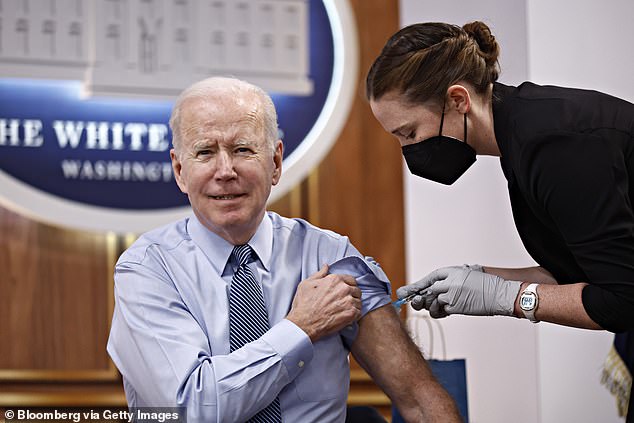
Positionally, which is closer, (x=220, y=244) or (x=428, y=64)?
(x=428, y=64)

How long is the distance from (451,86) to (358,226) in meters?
1.56

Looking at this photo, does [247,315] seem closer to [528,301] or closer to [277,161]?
[277,161]

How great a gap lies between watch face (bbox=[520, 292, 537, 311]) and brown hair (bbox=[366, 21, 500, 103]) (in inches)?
18.9

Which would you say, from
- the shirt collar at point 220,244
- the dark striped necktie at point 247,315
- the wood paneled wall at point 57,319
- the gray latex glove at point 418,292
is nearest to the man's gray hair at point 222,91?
the shirt collar at point 220,244

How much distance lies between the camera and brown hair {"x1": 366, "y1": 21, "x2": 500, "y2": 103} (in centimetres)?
193

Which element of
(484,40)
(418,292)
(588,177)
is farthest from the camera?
(418,292)

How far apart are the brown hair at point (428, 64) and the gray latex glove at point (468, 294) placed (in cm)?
44

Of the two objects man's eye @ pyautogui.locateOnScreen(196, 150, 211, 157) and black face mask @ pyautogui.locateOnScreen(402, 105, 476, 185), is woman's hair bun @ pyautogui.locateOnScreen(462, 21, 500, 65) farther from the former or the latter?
man's eye @ pyautogui.locateOnScreen(196, 150, 211, 157)

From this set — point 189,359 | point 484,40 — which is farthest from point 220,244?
point 484,40

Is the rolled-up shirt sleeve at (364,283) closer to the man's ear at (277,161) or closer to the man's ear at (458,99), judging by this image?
the man's ear at (277,161)

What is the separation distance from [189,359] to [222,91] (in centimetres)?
62

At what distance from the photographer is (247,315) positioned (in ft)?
6.33

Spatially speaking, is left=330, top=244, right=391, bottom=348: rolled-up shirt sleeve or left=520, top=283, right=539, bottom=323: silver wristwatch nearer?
left=520, top=283, right=539, bottom=323: silver wristwatch

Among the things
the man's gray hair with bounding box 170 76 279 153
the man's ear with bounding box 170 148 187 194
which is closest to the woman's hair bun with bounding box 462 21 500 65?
the man's gray hair with bounding box 170 76 279 153
